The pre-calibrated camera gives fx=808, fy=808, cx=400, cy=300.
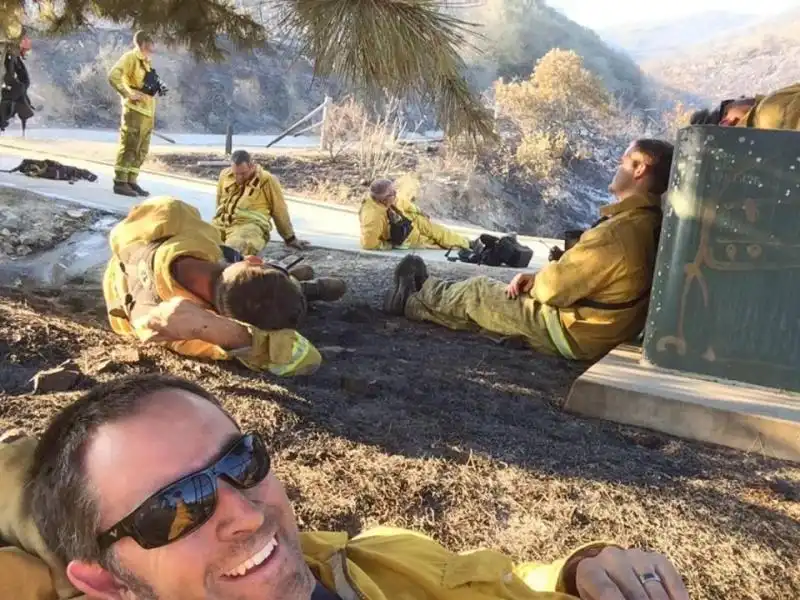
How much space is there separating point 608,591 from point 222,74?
104 ft

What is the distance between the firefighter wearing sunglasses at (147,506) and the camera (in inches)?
48.6

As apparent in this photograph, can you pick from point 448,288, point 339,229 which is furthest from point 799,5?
point 448,288

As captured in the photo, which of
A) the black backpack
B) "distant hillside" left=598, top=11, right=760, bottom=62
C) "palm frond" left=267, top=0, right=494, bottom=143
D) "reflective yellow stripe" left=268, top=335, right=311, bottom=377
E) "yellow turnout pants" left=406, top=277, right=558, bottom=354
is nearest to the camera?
"palm frond" left=267, top=0, right=494, bottom=143

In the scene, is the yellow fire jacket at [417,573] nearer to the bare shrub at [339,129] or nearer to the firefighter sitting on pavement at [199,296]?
the firefighter sitting on pavement at [199,296]

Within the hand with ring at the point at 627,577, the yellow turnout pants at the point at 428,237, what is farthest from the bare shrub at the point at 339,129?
the hand with ring at the point at 627,577

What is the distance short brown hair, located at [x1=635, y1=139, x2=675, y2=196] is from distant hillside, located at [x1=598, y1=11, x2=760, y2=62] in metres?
49.3

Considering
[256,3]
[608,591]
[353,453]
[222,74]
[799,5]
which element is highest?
[799,5]

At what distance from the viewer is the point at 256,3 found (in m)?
3.43

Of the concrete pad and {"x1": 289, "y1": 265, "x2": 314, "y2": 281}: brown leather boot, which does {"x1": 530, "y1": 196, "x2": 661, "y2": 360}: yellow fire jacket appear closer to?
the concrete pad

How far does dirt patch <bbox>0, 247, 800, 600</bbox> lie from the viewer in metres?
2.44

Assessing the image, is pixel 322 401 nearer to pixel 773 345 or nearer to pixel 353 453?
pixel 353 453

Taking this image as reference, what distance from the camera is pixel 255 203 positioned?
743 centimetres

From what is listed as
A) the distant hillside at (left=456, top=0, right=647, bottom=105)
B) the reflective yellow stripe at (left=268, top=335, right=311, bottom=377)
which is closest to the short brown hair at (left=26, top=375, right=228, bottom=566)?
the reflective yellow stripe at (left=268, top=335, right=311, bottom=377)

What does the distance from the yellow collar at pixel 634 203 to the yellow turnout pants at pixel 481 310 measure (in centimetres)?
69
